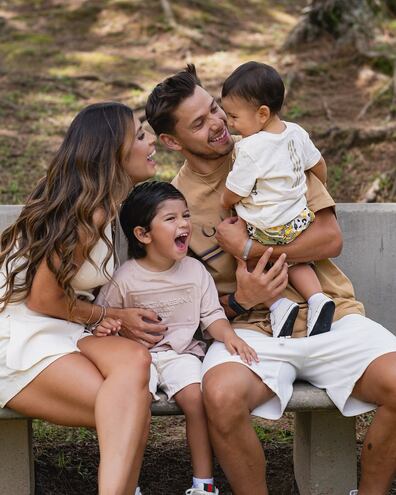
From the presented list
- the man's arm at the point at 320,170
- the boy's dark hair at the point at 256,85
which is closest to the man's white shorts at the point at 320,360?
the man's arm at the point at 320,170

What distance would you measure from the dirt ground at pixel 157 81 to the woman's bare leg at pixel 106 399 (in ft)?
2.60

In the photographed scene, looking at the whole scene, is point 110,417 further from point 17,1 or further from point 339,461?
point 17,1

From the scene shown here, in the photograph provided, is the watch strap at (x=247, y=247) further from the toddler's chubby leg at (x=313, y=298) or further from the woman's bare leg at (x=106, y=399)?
the woman's bare leg at (x=106, y=399)

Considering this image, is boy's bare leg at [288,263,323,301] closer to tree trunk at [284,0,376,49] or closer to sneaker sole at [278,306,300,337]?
sneaker sole at [278,306,300,337]

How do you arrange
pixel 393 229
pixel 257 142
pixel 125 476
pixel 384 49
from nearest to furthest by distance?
pixel 125 476
pixel 257 142
pixel 393 229
pixel 384 49

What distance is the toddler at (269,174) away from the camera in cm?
348

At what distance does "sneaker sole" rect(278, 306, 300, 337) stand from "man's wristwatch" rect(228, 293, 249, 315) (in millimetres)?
215

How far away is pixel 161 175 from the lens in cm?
712

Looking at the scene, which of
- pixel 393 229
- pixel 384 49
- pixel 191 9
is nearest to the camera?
pixel 393 229

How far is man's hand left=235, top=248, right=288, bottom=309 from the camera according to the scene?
3.53 meters

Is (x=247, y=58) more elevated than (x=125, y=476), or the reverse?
(x=125, y=476)

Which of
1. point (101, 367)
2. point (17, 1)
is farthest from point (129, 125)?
point (17, 1)

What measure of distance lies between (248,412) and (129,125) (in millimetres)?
1159

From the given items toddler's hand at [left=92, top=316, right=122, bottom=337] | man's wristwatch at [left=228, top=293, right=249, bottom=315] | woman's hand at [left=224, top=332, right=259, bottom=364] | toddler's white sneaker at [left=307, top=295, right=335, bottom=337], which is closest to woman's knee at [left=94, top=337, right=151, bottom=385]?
toddler's hand at [left=92, top=316, right=122, bottom=337]
